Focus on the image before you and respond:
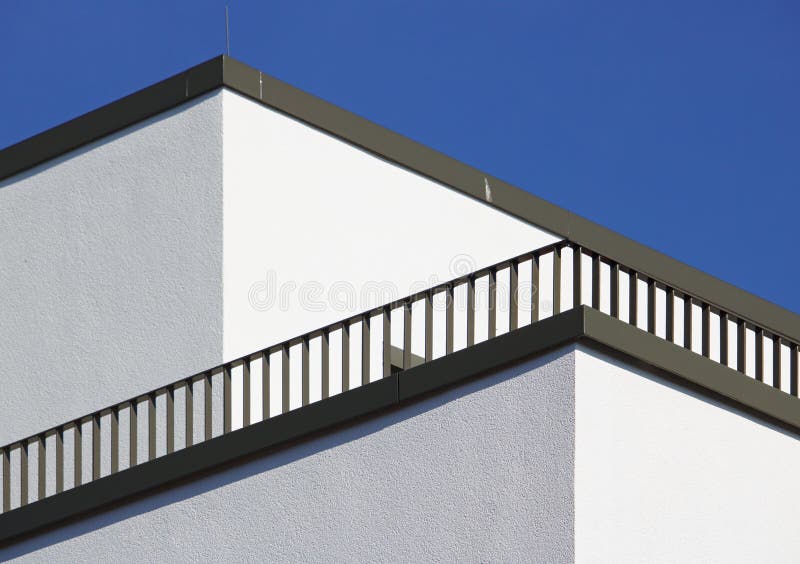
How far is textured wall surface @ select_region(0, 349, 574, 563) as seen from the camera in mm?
13336

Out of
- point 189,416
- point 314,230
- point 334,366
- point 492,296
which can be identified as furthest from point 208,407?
point 314,230

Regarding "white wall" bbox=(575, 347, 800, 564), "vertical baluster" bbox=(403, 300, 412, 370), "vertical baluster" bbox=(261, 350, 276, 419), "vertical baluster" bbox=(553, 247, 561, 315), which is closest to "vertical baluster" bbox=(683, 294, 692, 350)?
"white wall" bbox=(575, 347, 800, 564)

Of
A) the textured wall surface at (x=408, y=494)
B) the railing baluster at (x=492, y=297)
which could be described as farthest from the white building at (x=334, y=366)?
the railing baluster at (x=492, y=297)

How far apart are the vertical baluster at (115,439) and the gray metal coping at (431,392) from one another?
282 mm

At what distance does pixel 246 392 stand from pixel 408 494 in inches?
77.0

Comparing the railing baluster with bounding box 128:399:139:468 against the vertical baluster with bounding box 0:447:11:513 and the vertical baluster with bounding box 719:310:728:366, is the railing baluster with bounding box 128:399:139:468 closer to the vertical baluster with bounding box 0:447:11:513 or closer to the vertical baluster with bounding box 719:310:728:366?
the vertical baluster with bounding box 0:447:11:513

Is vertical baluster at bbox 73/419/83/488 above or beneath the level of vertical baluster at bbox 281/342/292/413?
beneath

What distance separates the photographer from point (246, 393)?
15359 mm

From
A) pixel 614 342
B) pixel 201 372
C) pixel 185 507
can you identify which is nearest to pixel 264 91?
pixel 201 372

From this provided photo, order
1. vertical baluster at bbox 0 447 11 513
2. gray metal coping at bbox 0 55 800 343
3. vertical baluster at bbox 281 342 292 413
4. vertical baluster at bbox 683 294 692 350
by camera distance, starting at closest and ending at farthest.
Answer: vertical baluster at bbox 683 294 692 350 < vertical baluster at bbox 281 342 292 413 < vertical baluster at bbox 0 447 11 513 < gray metal coping at bbox 0 55 800 343

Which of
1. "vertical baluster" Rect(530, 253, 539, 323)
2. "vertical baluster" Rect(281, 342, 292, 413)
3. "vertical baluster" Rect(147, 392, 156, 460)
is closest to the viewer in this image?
"vertical baluster" Rect(530, 253, 539, 323)

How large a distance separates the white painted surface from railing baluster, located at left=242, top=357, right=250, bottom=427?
1.19m

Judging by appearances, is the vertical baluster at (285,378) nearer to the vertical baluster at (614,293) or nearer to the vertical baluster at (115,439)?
the vertical baluster at (115,439)

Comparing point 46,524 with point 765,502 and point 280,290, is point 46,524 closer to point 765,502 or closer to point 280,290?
point 280,290
